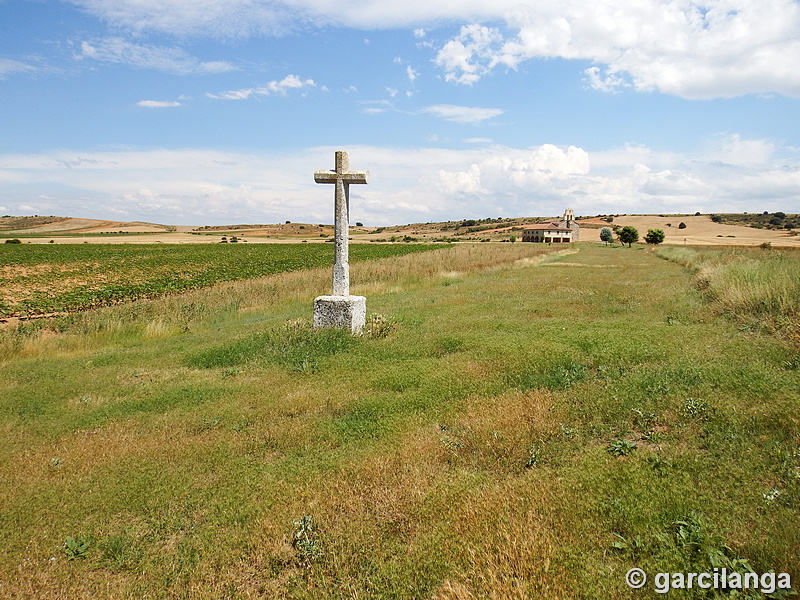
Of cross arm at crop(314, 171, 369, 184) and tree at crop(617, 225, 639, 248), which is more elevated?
tree at crop(617, 225, 639, 248)

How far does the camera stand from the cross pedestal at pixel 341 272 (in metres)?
10.3

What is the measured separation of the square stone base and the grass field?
938mm

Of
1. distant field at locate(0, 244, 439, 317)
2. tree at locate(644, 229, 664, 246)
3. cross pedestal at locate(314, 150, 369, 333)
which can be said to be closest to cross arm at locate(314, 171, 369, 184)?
cross pedestal at locate(314, 150, 369, 333)

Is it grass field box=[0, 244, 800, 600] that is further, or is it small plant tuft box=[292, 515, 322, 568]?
small plant tuft box=[292, 515, 322, 568]

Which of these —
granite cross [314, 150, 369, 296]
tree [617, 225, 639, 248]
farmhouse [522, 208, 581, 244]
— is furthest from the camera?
farmhouse [522, 208, 581, 244]

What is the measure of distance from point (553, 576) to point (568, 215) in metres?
121

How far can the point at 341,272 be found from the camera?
10.8 meters

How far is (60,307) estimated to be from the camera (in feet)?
67.3

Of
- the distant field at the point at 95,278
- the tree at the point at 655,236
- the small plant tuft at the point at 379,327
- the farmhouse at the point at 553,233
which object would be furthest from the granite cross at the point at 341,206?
the tree at the point at 655,236

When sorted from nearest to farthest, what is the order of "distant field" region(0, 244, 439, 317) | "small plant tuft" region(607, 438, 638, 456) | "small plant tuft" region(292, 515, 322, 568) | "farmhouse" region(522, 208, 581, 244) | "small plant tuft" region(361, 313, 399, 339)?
1. "small plant tuft" region(292, 515, 322, 568)
2. "small plant tuft" region(607, 438, 638, 456)
3. "small plant tuft" region(361, 313, 399, 339)
4. "distant field" region(0, 244, 439, 317)
5. "farmhouse" region(522, 208, 581, 244)

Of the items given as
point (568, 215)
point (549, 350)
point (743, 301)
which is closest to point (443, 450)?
point (549, 350)

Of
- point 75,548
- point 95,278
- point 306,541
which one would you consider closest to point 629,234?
point 95,278

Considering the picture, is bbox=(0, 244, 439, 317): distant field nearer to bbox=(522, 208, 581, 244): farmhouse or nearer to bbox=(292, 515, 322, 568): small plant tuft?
bbox=(292, 515, 322, 568): small plant tuft

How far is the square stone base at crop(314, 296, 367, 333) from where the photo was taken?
10.3 m
